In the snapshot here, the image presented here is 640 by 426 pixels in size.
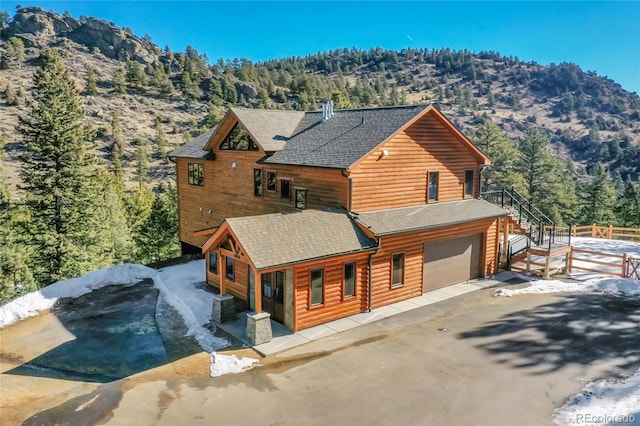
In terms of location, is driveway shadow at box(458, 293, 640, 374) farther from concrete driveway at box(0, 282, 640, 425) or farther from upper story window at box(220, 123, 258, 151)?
upper story window at box(220, 123, 258, 151)

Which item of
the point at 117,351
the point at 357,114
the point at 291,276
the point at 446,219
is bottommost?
the point at 117,351

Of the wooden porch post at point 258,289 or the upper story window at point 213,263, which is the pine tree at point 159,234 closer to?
the upper story window at point 213,263

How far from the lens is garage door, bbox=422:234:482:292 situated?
17.3 m

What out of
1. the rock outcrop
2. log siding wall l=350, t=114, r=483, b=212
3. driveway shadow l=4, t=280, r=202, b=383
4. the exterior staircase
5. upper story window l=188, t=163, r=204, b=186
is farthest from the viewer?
the rock outcrop


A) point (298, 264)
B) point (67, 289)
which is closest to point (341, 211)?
point (298, 264)

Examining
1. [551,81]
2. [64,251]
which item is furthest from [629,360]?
[551,81]

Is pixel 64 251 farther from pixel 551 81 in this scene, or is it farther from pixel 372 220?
pixel 551 81

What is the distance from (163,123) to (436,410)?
76.4 metres

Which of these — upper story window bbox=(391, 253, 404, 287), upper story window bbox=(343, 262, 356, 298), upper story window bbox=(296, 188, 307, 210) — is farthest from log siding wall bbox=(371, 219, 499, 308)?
upper story window bbox=(296, 188, 307, 210)

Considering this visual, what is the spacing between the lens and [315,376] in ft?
35.5

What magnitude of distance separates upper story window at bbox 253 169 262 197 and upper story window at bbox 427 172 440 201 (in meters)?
7.63

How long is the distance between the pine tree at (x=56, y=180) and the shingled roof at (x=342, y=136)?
41.9 ft

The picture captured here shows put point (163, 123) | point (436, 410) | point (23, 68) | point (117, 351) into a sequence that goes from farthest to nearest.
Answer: point (23, 68) → point (163, 123) → point (117, 351) → point (436, 410)

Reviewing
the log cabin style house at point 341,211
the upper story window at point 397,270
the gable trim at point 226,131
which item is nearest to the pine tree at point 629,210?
the log cabin style house at point 341,211
